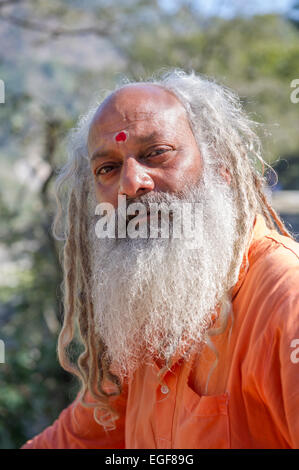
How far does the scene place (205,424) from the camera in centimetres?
148

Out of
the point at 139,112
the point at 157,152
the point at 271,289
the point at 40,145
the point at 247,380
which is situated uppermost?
the point at 40,145

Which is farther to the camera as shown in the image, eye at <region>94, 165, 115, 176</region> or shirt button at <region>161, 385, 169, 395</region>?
eye at <region>94, 165, 115, 176</region>

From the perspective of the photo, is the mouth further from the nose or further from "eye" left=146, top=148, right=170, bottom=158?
"eye" left=146, top=148, right=170, bottom=158

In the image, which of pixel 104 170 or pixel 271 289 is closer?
pixel 271 289

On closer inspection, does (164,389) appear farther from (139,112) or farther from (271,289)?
(139,112)

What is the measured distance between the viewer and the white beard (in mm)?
1711

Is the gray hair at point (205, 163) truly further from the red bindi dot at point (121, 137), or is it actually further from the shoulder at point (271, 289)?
the red bindi dot at point (121, 137)

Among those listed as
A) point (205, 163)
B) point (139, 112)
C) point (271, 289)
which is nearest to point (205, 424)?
point (271, 289)

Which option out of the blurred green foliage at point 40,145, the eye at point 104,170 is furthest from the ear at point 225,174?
the blurred green foliage at point 40,145

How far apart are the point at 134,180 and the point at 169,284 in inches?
15.2

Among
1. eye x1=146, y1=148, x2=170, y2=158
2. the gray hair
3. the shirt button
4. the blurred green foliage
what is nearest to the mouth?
eye x1=146, y1=148, x2=170, y2=158

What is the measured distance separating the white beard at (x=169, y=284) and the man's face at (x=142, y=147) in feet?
0.22

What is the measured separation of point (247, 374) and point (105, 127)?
3.50 ft

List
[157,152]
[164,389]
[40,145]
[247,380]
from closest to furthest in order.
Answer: [247,380]
[164,389]
[157,152]
[40,145]
